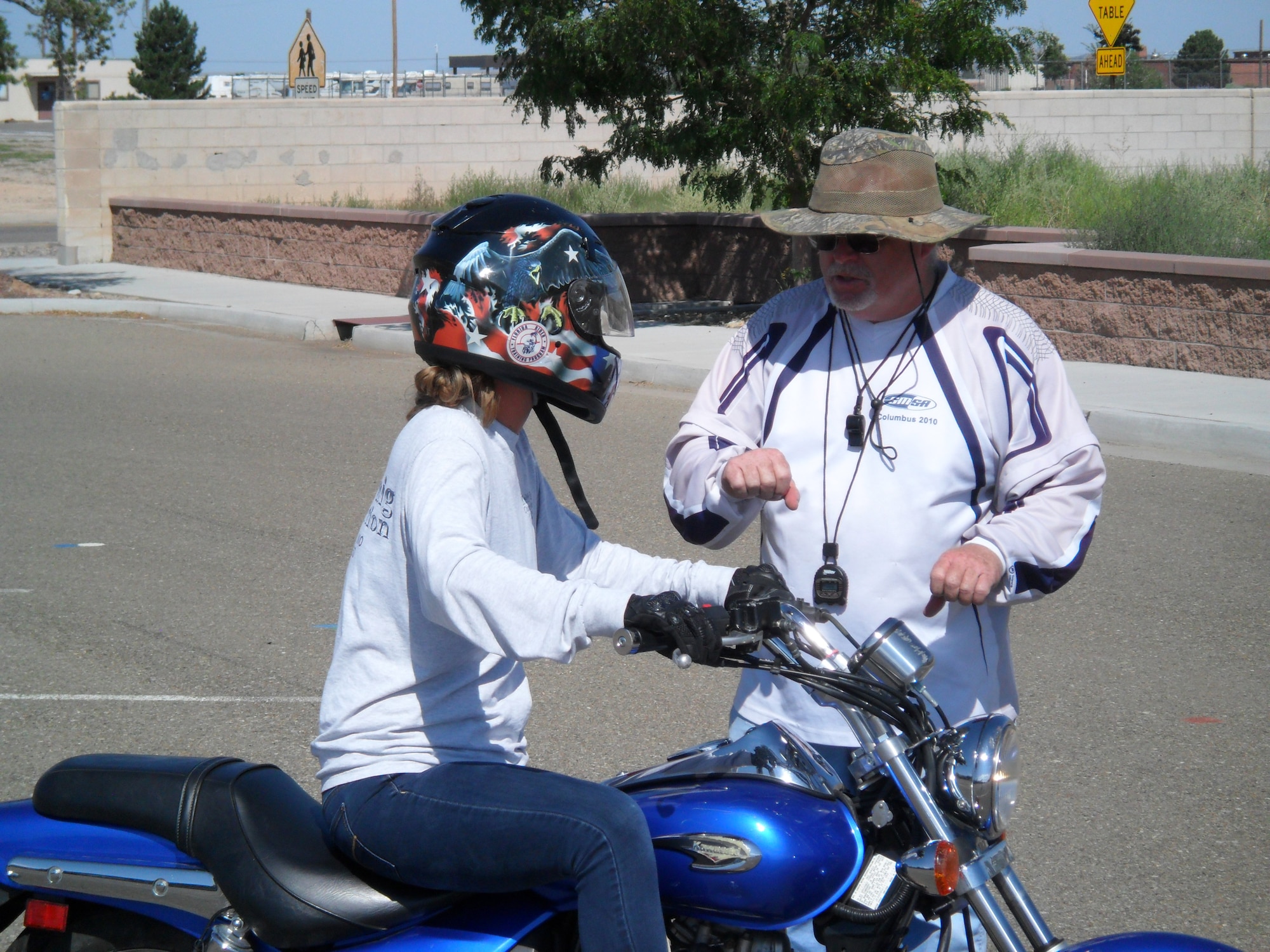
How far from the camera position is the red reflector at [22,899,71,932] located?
8.17 ft

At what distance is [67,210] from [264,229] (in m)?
4.28

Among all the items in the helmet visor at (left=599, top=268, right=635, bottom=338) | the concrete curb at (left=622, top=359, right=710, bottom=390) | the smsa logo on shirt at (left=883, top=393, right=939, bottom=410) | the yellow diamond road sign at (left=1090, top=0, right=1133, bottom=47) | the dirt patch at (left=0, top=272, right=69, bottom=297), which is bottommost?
the concrete curb at (left=622, top=359, right=710, bottom=390)

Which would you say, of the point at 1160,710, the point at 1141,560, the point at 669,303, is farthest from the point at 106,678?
the point at 669,303

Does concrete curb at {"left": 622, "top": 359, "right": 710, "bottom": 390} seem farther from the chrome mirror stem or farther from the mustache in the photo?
the chrome mirror stem

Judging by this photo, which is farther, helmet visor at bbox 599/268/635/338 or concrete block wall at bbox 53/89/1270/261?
concrete block wall at bbox 53/89/1270/261

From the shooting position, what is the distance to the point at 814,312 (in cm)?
302

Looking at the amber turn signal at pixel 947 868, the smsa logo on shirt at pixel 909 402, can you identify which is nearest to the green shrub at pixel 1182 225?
the smsa logo on shirt at pixel 909 402

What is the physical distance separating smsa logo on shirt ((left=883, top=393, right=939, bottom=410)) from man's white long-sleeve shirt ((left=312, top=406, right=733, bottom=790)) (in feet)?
1.99

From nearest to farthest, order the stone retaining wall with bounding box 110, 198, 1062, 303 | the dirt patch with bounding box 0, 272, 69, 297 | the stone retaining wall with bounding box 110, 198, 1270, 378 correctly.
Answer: the stone retaining wall with bounding box 110, 198, 1270, 378 → the stone retaining wall with bounding box 110, 198, 1062, 303 → the dirt patch with bounding box 0, 272, 69, 297

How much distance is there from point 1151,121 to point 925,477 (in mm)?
28934

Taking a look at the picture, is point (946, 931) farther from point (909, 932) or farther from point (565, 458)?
point (565, 458)

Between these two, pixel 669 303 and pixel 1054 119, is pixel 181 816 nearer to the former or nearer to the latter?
pixel 669 303

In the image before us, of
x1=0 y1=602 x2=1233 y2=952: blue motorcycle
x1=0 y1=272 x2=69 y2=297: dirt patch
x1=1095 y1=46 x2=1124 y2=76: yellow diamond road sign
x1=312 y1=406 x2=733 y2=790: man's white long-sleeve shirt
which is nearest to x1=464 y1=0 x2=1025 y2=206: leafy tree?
x1=0 y1=272 x2=69 y2=297: dirt patch

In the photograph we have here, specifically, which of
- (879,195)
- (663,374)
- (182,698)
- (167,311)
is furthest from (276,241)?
(879,195)
